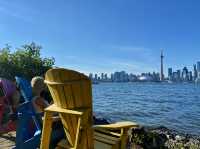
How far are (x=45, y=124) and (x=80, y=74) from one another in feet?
2.66

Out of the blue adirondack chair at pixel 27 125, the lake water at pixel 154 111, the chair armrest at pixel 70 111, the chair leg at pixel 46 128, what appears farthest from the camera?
the lake water at pixel 154 111

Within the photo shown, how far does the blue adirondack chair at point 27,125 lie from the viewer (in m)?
5.76

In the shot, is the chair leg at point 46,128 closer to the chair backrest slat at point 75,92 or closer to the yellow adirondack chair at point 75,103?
the yellow adirondack chair at point 75,103

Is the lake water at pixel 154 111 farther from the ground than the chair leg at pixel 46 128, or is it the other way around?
the chair leg at pixel 46 128

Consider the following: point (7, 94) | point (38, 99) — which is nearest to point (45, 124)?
point (38, 99)

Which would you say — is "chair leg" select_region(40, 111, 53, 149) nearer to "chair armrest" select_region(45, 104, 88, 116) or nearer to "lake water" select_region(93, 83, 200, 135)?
"chair armrest" select_region(45, 104, 88, 116)

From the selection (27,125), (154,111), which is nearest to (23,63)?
(27,125)

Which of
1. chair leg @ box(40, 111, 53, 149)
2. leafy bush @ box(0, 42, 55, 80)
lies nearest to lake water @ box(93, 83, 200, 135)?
leafy bush @ box(0, 42, 55, 80)

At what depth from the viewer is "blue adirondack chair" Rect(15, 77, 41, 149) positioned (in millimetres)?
5758

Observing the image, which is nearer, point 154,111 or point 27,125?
point 27,125

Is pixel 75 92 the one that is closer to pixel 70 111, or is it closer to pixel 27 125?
pixel 70 111

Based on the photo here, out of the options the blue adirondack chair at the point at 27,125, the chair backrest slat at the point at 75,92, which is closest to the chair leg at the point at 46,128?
the chair backrest slat at the point at 75,92

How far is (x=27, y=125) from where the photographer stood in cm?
600

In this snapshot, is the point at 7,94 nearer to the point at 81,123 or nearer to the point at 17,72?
the point at 81,123
